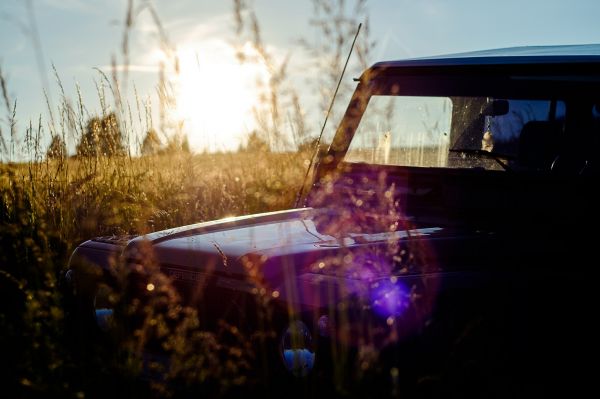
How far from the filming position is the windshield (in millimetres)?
2961

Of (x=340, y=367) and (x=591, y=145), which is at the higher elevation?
(x=591, y=145)

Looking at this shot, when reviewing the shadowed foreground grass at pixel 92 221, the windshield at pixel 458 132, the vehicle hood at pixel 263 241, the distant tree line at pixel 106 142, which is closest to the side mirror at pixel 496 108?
the windshield at pixel 458 132

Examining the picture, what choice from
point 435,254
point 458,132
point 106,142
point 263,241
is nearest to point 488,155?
point 458,132

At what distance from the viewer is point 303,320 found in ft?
7.42

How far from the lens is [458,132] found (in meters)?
3.38

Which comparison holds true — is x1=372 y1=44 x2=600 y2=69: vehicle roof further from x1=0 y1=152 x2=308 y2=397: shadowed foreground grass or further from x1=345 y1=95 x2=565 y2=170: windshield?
x1=0 y1=152 x2=308 y2=397: shadowed foreground grass

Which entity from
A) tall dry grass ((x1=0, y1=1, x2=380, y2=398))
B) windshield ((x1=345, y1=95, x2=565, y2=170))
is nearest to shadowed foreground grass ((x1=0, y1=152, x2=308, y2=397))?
tall dry grass ((x1=0, y1=1, x2=380, y2=398))

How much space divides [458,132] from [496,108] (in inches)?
11.5

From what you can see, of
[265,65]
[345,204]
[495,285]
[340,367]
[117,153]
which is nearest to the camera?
[340,367]

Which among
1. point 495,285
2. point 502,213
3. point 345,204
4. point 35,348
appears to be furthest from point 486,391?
point 35,348

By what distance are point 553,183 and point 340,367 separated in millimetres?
1273

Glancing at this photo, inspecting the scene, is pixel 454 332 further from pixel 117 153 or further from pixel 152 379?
pixel 117 153

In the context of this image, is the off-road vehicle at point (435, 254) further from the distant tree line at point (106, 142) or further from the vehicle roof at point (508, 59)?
the distant tree line at point (106, 142)

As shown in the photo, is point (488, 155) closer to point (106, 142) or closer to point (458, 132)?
point (458, 132)
